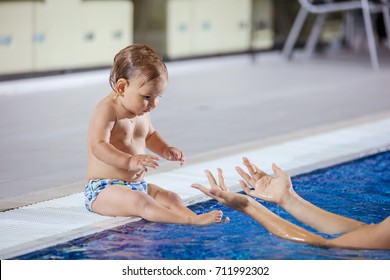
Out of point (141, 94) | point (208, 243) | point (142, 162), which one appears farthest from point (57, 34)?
point (208, 243)

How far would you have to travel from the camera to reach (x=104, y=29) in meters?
8.70

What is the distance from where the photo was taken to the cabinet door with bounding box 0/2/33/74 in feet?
24.9

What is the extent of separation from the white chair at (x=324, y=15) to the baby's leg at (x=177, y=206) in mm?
6043

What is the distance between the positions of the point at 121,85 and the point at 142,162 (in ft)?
1.24

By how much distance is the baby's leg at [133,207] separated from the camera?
11.3 ft

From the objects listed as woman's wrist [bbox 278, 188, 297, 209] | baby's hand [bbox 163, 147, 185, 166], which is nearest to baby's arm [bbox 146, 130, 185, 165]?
baby's hand [bbox 163, 147, 185, 166]

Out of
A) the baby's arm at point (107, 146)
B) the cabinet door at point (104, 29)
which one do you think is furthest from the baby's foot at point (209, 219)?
the cabinet door at point (104, 29)

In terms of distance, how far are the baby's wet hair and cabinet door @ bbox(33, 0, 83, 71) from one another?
450 centimetres

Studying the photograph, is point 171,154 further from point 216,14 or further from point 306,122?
point 216,14

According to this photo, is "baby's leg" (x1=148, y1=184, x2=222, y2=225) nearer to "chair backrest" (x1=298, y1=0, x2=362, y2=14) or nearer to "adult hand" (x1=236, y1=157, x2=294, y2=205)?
"adult hand" (x1=236, y1=157, x2=294, y2=205)

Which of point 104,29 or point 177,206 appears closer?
point 177,206

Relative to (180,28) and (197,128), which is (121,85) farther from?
(180,28)

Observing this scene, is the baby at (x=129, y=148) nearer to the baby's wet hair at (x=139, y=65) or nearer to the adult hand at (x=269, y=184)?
the baby's wet hair at (x=139, y=65)
